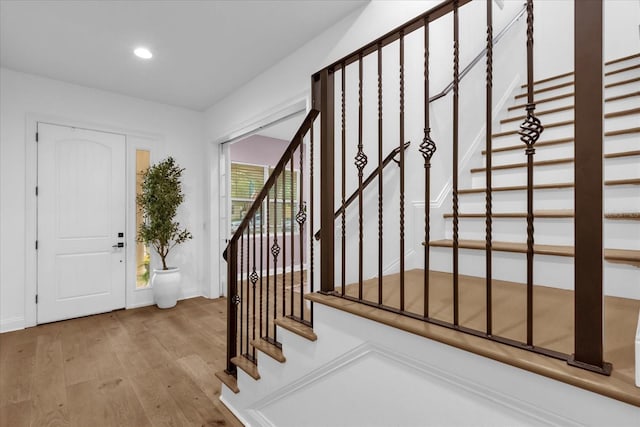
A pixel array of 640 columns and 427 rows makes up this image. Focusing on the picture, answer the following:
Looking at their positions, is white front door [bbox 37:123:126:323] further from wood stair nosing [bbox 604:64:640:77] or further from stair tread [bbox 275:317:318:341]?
wood stair nosing [bbox 604:64:640:77]

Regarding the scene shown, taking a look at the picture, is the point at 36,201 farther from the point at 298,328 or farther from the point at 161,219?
the point at 298,328

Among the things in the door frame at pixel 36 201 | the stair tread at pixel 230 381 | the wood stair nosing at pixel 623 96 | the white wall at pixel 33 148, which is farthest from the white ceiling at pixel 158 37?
the stair tread at pixel 230 381

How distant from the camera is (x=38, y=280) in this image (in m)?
3.58

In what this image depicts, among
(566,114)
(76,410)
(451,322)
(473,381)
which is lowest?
(76,410)

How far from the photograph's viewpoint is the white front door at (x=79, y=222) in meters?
3.63

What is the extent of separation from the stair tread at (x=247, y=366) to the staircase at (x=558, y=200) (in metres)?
1.31

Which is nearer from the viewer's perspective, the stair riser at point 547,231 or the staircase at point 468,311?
the staircase at point 468,311

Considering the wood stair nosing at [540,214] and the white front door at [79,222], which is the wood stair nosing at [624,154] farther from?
the white front door at [79,222]

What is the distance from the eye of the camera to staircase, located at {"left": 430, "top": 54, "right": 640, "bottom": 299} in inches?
56.6

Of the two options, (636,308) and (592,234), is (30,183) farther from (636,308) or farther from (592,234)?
(636,308)

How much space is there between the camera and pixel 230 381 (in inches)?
82.7

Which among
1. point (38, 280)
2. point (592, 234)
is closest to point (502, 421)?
point (592, 234)

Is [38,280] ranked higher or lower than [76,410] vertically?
higher

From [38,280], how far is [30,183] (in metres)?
1.10
